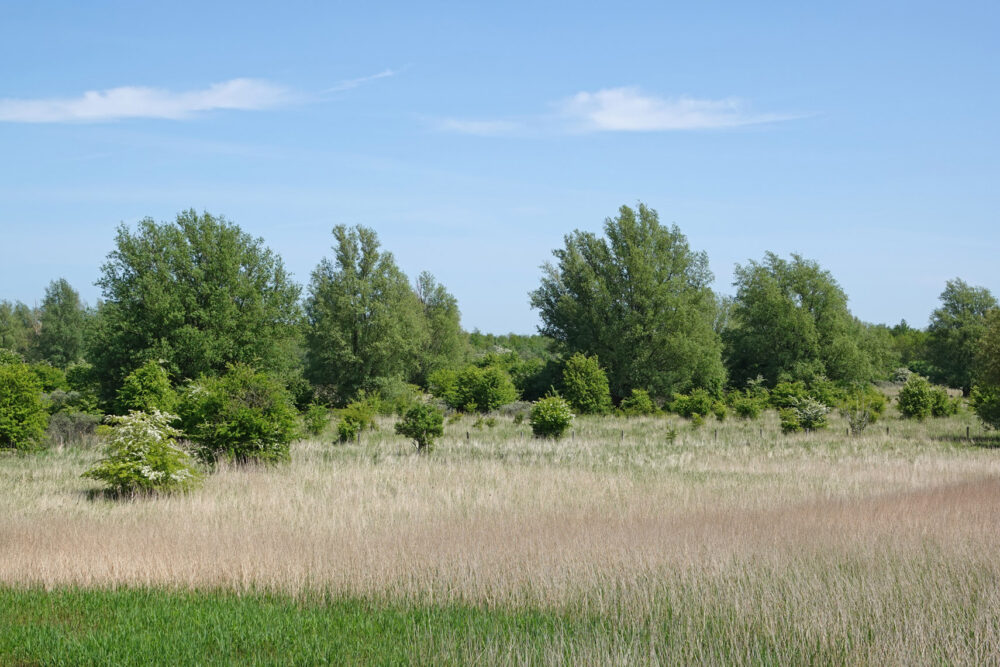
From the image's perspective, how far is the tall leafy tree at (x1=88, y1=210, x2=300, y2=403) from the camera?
121 ft

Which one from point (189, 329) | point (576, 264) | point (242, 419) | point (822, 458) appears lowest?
point (822, 458)

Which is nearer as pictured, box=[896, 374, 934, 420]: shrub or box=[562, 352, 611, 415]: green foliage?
box=[896, 374, 934, 420]: shrub

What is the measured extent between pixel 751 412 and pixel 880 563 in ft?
93.3

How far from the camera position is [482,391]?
41.0 meters

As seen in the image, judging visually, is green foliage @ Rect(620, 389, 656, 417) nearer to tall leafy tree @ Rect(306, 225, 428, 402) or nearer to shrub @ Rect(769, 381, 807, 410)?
shrub @ Rect(769, 381, 807, 410)

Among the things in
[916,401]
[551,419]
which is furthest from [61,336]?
[916,401]

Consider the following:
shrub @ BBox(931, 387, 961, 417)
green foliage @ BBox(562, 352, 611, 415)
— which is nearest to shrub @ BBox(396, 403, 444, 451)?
green foliage @ BBox(562, 352, 611, 415)

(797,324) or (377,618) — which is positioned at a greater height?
(797,324)

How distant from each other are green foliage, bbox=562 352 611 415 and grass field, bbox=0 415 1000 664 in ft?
76.9

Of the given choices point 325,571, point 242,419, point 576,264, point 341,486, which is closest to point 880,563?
point 325,571

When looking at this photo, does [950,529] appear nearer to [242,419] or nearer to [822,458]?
[822,458]

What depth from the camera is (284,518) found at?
509 inches

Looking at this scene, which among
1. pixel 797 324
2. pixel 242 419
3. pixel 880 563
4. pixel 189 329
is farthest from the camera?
pixel 797 324

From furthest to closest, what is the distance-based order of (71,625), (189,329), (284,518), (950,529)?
(189,329) < (284,518) < (950,529) < (71,625)
